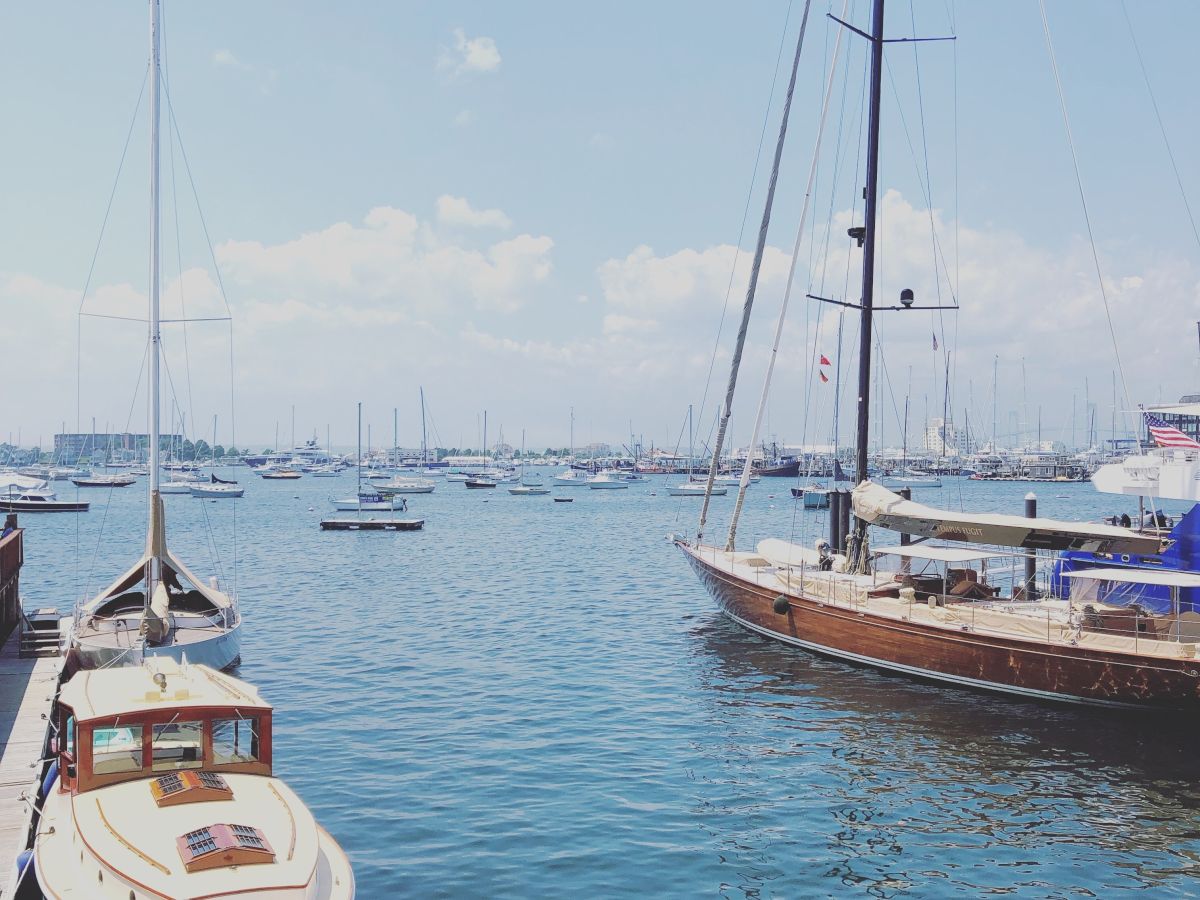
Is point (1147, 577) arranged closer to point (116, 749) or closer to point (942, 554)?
point (942, 554)

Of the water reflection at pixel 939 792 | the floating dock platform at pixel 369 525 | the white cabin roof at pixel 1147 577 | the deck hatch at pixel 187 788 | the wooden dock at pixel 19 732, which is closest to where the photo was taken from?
the deck hatch at pixel 187 788

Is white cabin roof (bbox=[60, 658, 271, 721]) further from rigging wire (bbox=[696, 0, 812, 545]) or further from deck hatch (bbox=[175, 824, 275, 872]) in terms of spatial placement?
rigging wire (bbox=[696, 0, 812, 545])

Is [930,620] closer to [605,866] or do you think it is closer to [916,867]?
[916,867]

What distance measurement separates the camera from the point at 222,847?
10.1 metres

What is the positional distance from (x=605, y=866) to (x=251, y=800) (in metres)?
5.52

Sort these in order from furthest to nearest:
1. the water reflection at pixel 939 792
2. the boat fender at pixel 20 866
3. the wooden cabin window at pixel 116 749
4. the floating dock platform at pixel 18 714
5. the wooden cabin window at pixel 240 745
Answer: the water reflection at pixel 939 792
the floating dock platform at pixel 18 714
the wooden cabin window at pixel 240 745
the wooden cabin window at pixel 116 749
the boat fender at pixel 20 866

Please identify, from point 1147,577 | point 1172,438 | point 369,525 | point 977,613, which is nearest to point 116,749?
point 977,613

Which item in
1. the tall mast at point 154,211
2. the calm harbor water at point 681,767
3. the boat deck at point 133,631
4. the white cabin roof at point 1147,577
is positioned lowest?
the calm harbor water at point 681,767

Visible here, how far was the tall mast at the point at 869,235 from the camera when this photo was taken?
3056 cm

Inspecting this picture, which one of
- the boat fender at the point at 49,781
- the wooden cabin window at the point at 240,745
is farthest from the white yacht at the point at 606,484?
the wooden cabin window at the point at 240,745

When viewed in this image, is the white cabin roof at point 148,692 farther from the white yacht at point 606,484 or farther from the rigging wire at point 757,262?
the white yacht at point 606,484

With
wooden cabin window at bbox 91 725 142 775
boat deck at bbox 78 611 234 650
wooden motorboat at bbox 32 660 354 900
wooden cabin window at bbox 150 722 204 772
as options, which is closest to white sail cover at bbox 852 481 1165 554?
boat deck at bbox 78 611 234 650

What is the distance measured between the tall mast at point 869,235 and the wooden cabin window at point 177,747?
2212cm

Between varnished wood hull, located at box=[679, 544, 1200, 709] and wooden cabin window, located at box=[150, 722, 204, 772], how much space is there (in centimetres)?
1711
